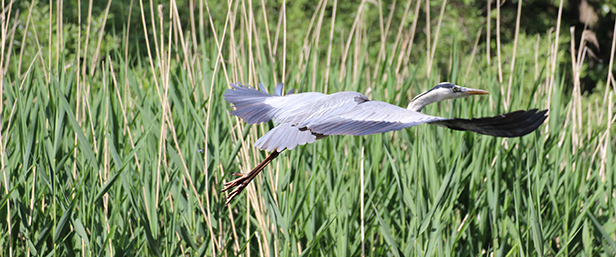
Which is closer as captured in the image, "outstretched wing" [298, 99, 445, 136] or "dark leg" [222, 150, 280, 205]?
"outstretched wing" [298, 99, 445, 136]

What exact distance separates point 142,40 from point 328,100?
436 cm

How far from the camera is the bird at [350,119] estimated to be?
801mm

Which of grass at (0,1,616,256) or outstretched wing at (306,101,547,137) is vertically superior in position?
outstretched wing at (306,101,547,137)

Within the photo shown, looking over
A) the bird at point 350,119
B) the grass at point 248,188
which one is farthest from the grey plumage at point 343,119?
the grass at point 248,188

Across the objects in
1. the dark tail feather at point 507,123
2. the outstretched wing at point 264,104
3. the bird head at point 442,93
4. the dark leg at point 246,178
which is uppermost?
the bird head at point 442,93

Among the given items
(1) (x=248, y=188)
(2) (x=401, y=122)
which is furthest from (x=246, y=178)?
(1) (x=248, y=188)

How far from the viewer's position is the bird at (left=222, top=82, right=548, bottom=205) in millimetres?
801

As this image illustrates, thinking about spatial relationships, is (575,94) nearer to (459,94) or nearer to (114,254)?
(459,94)

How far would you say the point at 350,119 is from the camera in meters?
0.98

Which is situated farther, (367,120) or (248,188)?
(248,188)

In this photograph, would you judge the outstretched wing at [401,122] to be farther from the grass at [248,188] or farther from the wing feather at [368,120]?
the grass at [248,188]

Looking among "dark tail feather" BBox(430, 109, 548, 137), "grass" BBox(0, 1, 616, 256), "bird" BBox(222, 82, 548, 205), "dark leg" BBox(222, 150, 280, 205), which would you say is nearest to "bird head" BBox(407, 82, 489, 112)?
"bird" BBox(222, 82, 548, 205)

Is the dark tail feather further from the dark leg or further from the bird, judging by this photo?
the dark leg

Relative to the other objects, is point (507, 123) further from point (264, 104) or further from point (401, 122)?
point (264, 104)
